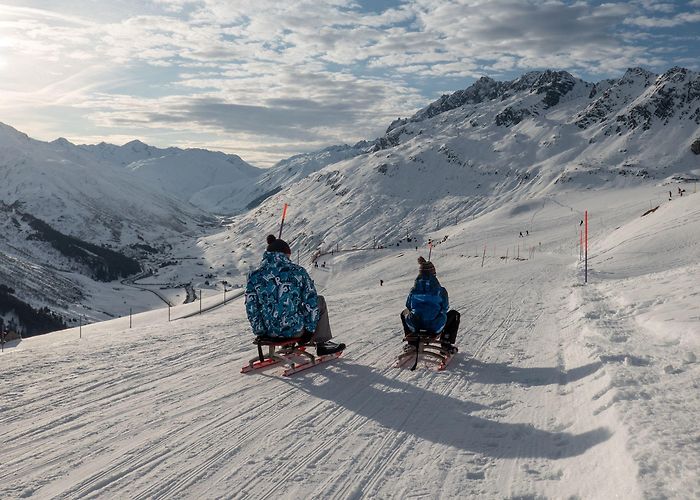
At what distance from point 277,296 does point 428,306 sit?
2.90m

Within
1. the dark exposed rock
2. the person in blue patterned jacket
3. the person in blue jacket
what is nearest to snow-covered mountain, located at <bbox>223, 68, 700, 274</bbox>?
the dark exposed rock

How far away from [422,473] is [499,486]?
75 centimetres

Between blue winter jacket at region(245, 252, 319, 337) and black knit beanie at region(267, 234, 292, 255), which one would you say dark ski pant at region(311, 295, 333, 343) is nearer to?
blue winter jacket at region(245, 252, 319, 337)

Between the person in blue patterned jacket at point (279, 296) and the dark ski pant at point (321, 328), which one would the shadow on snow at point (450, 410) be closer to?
the dark ski pant at point (321, 328)

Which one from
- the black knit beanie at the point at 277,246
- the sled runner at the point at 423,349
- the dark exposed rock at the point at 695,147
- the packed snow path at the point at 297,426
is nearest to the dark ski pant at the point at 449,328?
the sled runner at the point at 423,349

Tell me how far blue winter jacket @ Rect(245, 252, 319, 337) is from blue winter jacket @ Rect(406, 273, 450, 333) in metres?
2.09

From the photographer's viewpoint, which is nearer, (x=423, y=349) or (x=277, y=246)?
(x=277, y=246)

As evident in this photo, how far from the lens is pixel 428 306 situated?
976 cm

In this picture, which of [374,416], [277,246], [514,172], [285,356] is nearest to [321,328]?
[285,356]

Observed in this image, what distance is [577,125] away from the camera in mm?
197125

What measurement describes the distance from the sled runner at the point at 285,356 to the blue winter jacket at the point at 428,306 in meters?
1.88

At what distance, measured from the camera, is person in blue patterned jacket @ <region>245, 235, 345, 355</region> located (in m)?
8.84

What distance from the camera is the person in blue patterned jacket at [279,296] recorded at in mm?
8844

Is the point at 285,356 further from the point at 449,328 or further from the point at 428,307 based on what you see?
the point at 449,328
